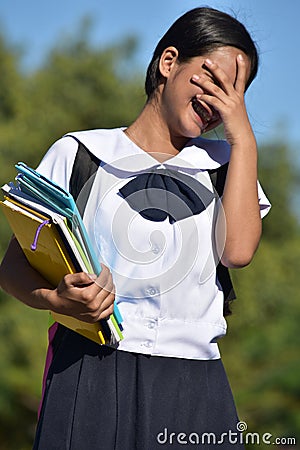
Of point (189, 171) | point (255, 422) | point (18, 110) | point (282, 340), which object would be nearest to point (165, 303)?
point (189, 171)

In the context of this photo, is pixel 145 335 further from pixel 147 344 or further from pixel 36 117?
pixel 36 117

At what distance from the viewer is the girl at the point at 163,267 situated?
148 centimetres

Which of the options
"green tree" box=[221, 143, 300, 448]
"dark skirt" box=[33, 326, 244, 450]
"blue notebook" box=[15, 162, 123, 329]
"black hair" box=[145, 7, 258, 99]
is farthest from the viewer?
"green tree" box=[221, 143, 300, 448]

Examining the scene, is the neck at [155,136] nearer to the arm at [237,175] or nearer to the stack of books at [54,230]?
the arm at [237,175]

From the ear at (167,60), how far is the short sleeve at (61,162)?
0.24m

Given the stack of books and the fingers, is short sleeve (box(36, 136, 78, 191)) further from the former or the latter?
the fingers

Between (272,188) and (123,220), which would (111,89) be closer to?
(272,188)

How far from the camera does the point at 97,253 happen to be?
4.95 feet

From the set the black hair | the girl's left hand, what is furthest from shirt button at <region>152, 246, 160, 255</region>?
the black hair

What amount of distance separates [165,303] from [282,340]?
729cm

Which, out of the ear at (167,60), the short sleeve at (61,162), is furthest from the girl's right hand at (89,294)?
the ear at (167,60)

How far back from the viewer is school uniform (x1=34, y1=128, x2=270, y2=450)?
58.1 inches

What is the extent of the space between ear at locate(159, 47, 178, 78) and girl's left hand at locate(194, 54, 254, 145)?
91 mm

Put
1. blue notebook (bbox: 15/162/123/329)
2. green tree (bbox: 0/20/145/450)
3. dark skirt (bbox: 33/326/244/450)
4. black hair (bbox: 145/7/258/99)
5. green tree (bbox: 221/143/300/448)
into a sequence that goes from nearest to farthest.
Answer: blue notebook (bbox: 15/162/123/329) < dark skirt (bbox: 33/326/244/450) < black hair (bbox: 145/7/258/99) < green tree (bbox: 221/143/300/448) < green tree (bbox: 0/20/145/450)
